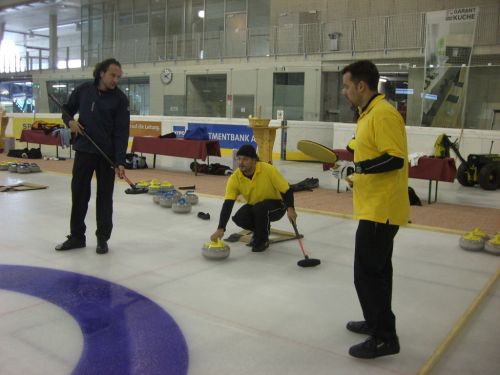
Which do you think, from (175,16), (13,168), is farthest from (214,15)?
(13,168)

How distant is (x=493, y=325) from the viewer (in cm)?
359

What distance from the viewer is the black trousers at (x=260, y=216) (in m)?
5.29

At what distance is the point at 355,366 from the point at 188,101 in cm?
1789

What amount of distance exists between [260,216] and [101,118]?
1.80m

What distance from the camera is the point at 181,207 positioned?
7262 millimetres

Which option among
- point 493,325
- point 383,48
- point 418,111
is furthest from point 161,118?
point 493,325

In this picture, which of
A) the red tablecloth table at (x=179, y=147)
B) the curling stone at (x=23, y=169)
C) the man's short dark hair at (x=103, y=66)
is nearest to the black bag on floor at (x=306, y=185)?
the red tablecloth table at (x=179, y=147)

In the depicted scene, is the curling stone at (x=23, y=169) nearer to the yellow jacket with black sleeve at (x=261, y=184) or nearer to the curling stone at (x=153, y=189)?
the curling stone at (x=153, y=189)

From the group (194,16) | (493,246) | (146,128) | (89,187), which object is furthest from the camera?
(194,16)

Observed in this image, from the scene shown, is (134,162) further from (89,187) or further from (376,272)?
(376,272)

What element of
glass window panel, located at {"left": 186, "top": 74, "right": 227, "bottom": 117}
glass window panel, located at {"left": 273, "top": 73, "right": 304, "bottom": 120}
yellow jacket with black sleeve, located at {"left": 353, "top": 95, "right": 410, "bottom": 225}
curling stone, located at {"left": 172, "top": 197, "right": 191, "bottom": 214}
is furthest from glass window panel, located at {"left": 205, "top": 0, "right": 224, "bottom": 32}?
yellow jacket with black sleeve, located at {"left": 353, "top": 95, "right": 410, "bottom": 225}

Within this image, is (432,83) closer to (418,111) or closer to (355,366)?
(418,111)

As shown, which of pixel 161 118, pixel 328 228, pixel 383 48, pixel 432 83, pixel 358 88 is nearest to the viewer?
pixel 358 88

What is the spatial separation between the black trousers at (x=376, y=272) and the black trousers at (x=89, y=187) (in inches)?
115
